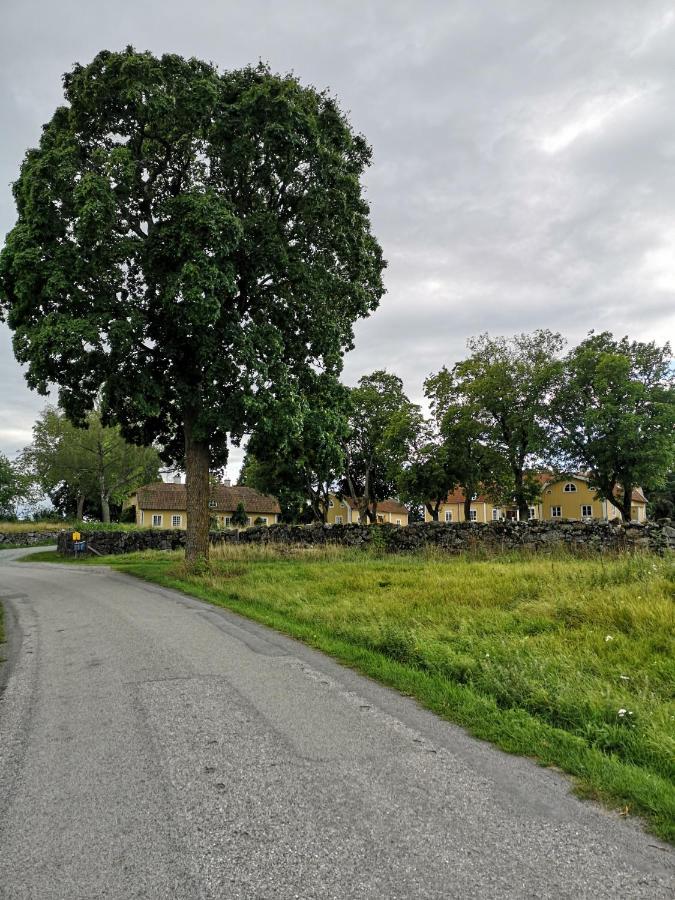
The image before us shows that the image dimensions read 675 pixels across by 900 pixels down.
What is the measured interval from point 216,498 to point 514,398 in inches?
1565

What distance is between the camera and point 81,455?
47531 mm

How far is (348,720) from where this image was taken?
4699 mm

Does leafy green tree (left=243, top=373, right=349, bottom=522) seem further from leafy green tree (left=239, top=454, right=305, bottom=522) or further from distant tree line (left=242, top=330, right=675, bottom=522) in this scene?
leafy green tree (left=239, top=454, right=305, bottom=522)

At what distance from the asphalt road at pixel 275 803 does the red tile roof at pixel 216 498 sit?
56509 millimetres

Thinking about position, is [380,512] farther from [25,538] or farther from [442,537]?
[442,537]

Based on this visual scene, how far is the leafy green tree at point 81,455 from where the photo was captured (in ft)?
155

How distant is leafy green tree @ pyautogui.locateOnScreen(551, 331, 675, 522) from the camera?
34.8 metres

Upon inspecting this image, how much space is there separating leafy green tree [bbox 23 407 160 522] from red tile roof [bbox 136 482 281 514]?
10425 millimetres

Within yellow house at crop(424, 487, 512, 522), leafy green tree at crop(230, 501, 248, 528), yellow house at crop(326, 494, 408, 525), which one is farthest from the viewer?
yellow house at crop(326, 494, 408, 525)

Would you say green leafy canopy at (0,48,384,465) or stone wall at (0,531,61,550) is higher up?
green leafy canopy at (0,48,384,465)

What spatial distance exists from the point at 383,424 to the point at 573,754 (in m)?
41.6

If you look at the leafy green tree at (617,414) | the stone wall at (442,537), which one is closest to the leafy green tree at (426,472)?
the leafy green tree at (617,414)

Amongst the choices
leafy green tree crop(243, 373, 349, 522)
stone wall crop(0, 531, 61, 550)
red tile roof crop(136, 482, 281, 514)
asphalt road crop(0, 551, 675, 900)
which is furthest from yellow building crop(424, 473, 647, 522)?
asphalt road crop(0, 551, 675, 900)

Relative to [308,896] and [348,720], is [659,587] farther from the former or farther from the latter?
[308,896]
